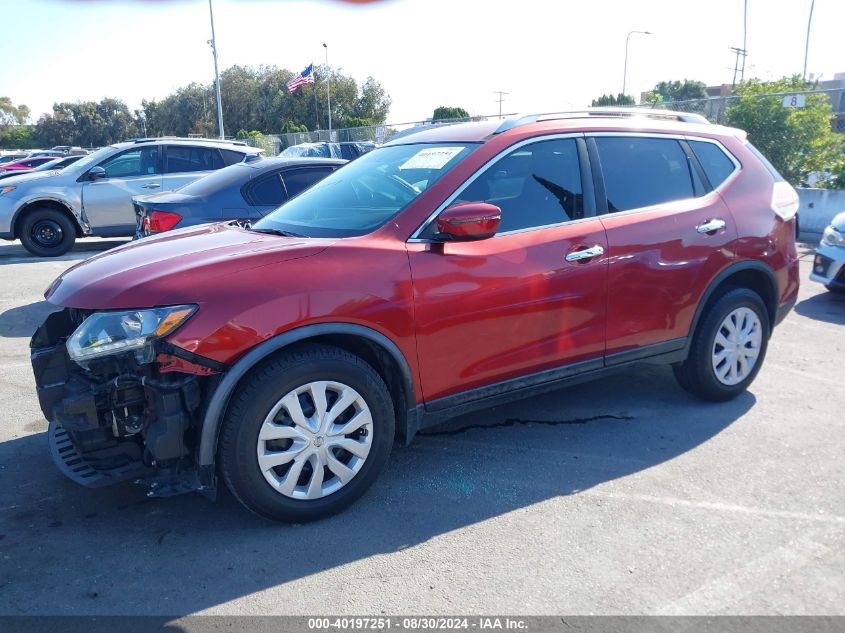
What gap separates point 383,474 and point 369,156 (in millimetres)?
2056

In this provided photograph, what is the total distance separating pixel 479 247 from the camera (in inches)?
144

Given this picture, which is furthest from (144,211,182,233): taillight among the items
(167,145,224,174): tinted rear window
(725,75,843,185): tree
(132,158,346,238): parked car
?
(725,75,843,185): tree

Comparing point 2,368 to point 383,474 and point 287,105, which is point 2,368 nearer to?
point 383,474

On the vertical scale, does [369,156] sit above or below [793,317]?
above

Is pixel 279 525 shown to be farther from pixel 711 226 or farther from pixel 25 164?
pixel 25 164

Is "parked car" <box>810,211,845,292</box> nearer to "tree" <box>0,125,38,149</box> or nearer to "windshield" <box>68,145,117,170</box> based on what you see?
"windshield" <box>68,145,117,170</box>

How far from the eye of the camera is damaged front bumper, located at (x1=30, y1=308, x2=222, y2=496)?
2.97m

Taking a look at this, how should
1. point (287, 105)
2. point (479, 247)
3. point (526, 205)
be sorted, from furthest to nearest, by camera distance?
point (287, 105), point (526, 205), point (479, 247)

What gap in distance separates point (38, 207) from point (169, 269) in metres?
9.56

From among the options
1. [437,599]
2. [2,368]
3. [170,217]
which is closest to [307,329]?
[437,599]

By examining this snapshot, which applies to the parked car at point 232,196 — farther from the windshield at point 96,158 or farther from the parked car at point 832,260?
the parked car at point 832,260

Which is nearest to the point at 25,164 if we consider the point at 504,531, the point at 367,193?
the point at 367,193

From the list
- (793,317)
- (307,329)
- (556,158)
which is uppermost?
(556,158)

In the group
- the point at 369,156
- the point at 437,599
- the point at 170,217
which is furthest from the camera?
the point at 170,217
